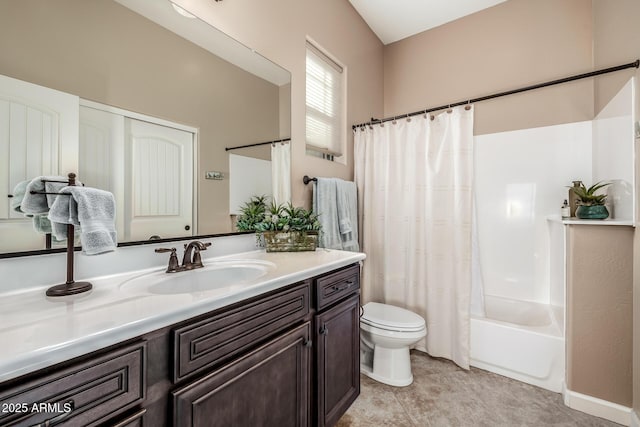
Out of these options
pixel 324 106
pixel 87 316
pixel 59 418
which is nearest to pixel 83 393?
pixel 59 418

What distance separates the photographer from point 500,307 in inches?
90.0

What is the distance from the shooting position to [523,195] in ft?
7.41

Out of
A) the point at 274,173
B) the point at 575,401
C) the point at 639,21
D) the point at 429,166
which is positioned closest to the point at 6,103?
the point at 274,173

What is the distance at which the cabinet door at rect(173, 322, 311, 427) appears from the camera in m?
0.74

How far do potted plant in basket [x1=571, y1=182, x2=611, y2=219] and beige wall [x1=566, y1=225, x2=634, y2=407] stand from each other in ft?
0.48

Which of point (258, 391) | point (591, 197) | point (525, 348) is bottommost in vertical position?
point (525, 348)

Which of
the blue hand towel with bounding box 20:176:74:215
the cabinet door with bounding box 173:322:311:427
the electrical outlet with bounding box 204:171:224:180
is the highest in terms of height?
the electrical outlet with bounding box 204:171:224:180

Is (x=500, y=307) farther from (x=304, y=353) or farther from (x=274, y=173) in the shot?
(x=274, y=173)

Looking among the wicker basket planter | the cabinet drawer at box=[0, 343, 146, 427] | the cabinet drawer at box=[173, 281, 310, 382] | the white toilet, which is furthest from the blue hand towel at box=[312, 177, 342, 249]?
the cabinet drawer at box=[0, 343, 146, 427]

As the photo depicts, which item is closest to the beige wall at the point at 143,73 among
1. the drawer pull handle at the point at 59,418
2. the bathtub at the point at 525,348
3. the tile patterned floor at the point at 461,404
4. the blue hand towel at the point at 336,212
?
the blue hand towel at the point at 336,212

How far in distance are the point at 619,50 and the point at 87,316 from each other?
277 cm

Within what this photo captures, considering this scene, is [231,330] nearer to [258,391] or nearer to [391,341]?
[258,391]

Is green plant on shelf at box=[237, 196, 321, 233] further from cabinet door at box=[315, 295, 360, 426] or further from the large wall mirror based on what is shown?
cabinet door at box=[315, 295, 360, 426]

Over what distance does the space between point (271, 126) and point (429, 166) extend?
1.23m
